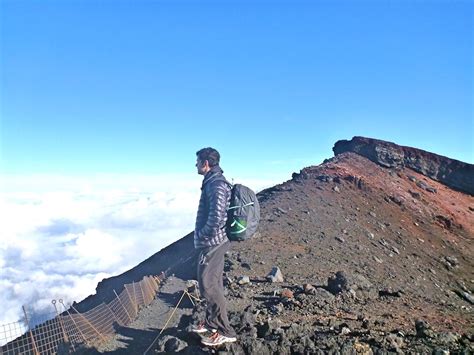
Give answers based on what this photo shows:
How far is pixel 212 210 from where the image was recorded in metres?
5.92

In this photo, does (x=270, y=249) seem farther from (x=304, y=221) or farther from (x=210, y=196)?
(x=210, y=196)

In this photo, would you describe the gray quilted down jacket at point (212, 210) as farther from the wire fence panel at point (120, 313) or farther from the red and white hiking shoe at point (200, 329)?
the wire fence panel at point (120, 313)

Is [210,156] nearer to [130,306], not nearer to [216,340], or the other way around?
[216,340]

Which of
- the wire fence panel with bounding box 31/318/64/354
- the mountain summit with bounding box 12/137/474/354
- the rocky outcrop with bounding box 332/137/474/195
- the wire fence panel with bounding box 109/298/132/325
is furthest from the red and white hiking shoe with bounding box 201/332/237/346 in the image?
the rocky outcrop with bounding box 332/137/474/195

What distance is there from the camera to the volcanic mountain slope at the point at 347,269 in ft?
22.3

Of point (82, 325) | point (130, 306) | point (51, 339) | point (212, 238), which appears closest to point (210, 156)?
point (212, 238)

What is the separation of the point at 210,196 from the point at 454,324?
282 inches

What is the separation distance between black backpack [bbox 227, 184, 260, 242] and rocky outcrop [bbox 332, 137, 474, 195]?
28.2 metres

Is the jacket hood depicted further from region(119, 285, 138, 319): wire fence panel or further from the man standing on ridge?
region(119, 285, 138, 319): wire fence panel

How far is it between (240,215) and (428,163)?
32.1 metres

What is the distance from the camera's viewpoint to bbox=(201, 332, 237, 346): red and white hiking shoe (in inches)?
239

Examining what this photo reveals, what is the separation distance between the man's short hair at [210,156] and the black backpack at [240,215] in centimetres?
47

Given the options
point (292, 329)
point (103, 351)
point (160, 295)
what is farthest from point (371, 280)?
point (103, 351)

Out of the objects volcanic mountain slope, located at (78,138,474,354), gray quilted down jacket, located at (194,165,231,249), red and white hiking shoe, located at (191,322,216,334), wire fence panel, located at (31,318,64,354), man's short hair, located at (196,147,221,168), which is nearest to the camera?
gray quilted down jacket, located at (194,165,231,249)
